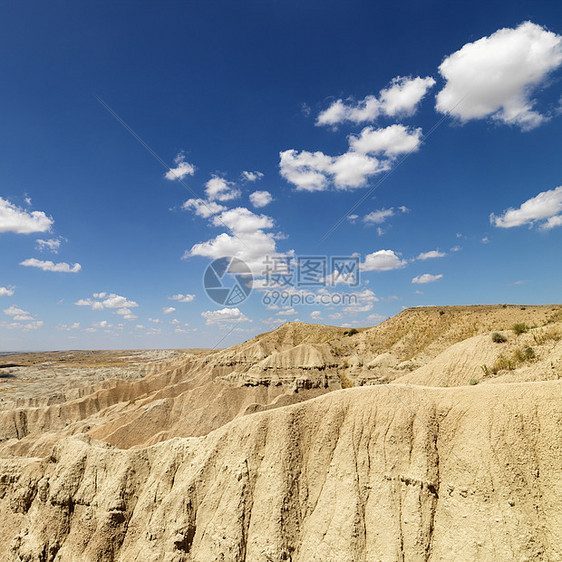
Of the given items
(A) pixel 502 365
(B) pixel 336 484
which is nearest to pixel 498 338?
(A) pixel 502 365

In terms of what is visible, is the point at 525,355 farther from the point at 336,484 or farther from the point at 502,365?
the point at 336,484

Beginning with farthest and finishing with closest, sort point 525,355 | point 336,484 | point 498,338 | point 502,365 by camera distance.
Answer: point 498,338 < point 502,365 < point 525,355 < point 336,484

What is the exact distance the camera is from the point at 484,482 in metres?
13.4

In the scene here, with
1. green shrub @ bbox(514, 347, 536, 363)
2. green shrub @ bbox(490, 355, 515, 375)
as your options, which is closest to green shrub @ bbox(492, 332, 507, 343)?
green shrub @ bbox(490, 355, 515, 375)

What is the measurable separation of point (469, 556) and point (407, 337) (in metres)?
49.2

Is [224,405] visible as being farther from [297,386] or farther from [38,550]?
[38,550]

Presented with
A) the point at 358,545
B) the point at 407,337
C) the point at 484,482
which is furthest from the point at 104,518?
the point at 407,337

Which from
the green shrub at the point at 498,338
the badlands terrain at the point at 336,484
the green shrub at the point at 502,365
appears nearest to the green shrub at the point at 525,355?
the badlands terrain at the point at 336,484

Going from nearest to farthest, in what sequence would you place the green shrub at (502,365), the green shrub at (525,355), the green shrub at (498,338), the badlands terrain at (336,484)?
the badlands terrain at (336,484) → the green shrub at (525,355) → the green shrub at (502,365) → the green shrub at (498,338)

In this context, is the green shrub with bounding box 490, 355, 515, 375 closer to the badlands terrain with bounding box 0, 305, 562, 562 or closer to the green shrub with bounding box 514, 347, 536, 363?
the badlands terrain with bounding box 0, 305, 562, 562

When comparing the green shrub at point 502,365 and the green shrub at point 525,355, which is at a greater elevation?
the green shrub at point 525,355

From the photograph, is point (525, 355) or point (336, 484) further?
point (525, 355)

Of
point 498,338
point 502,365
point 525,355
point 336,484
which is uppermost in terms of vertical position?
point 498,338

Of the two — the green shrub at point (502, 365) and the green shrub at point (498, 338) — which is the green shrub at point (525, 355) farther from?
the green shrub at point (498, 338)
